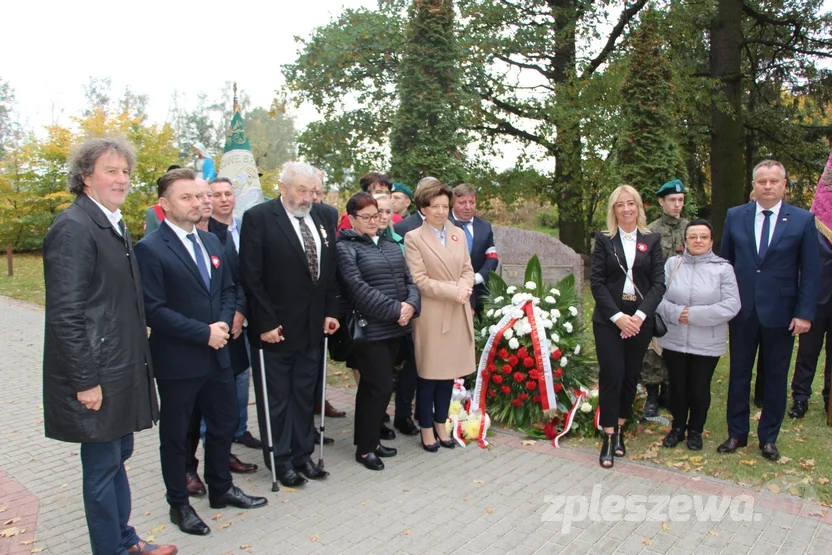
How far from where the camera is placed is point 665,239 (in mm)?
5578

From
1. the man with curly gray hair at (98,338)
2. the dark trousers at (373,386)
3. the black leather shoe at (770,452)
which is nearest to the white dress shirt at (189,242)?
the man with curly gray hair at (98,338)

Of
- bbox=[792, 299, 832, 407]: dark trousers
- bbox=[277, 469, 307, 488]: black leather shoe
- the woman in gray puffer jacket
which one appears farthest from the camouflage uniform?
bbox=[277, 469, 307, 488]: black leather shoe

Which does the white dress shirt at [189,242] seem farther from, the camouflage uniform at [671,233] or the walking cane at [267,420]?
the camouflage uniform at [671,233]

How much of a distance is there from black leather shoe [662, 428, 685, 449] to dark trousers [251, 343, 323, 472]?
9.23 ft

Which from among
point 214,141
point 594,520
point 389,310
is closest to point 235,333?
point 389,310

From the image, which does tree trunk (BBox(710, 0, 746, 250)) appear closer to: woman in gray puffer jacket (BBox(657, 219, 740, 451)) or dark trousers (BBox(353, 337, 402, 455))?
woman in gray puffer jacket (BBox(657, 219, 740, 451))

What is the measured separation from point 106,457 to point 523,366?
3.46 meters

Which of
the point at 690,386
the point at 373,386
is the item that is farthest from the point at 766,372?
the point at 373,386

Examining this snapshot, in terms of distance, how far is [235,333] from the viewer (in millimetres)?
4137

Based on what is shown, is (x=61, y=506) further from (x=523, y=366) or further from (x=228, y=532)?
(x=523, y=366)

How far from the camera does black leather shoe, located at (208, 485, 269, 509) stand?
407 centimetres

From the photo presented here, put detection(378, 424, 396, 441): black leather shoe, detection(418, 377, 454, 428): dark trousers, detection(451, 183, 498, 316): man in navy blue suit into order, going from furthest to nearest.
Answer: detection(451, 183, 498, 316): man in navy blue suit < detection(378, 424, 396, 441): black leather shoe < detection(418, 377, 454, 428): dark trousers

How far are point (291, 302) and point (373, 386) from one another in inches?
37.4

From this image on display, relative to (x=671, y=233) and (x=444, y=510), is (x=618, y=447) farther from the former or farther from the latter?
(x=671, y=233)
